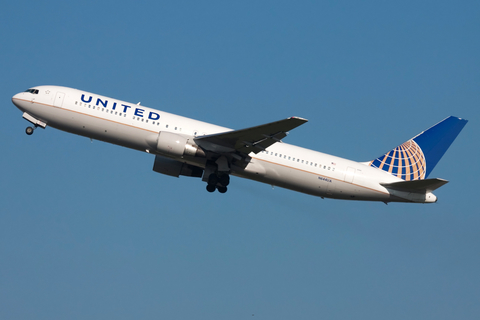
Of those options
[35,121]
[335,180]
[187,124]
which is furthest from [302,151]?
[35,121]

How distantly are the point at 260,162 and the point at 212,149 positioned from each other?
3.30 meters

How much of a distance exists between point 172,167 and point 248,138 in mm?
7378

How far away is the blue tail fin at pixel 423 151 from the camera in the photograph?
136ft

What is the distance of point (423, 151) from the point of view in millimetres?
42781

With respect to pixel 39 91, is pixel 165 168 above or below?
below

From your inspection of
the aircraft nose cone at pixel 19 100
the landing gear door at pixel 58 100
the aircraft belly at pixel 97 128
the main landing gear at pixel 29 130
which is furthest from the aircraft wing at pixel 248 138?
the aircraft nose cone at pixel 19 100

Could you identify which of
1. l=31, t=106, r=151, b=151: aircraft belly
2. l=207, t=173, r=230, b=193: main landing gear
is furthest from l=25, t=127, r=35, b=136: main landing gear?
l=207, t=173, r=230, b=193: main landing gear

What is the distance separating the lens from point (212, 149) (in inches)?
1438

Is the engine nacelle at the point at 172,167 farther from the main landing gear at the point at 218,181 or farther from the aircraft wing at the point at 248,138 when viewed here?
the aircraft wing at the point at 248,138

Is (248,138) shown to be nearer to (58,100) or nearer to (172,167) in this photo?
(172,167)

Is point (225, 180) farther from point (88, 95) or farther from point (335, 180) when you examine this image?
point (88, 95)

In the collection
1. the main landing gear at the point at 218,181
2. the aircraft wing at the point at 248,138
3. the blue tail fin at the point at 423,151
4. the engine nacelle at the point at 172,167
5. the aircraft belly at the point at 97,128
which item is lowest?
the main landing gear at the point at 218,181

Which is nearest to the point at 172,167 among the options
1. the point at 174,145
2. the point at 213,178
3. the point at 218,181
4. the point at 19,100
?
the point at 213,178

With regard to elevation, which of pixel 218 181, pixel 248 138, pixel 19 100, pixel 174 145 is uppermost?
pixel 19 100
